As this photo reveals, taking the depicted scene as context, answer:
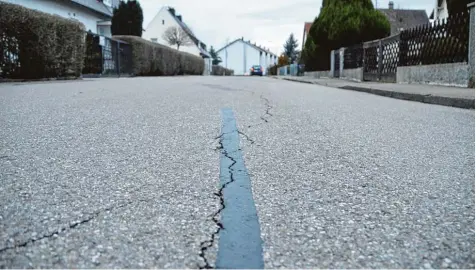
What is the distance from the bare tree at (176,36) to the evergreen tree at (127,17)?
2421cm

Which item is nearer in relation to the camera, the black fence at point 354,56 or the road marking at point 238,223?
the road marking at point 238,223

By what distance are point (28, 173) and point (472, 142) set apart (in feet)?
11.5

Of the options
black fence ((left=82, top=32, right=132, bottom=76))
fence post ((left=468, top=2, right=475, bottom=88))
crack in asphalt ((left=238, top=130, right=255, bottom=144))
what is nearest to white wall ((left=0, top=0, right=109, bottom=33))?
black fence ((left=82, top=32, right=132, bottom=76))

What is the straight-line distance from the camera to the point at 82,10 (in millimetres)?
30688

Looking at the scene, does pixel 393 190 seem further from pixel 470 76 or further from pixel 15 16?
pixel 15 16

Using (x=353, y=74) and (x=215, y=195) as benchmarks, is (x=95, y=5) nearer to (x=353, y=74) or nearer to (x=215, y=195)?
(x=353, y=74)

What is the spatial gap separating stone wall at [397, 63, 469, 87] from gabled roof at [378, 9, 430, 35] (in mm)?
47585

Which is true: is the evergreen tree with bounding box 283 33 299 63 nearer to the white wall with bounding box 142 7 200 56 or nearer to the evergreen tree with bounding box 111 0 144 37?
the white wall with bounding box 142 7 200 56

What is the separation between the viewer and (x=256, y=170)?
279 centimetres

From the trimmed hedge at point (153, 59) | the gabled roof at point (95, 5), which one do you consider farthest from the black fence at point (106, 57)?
the gabled roof at point (95, 5)

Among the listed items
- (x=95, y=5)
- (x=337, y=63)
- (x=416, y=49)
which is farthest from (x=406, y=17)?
(x=416, y=49)

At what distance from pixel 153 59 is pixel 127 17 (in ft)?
56.0

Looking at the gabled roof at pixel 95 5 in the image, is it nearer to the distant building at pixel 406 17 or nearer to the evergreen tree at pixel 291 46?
the distant building at pixel 406 17

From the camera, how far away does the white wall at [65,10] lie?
80.3 ft
